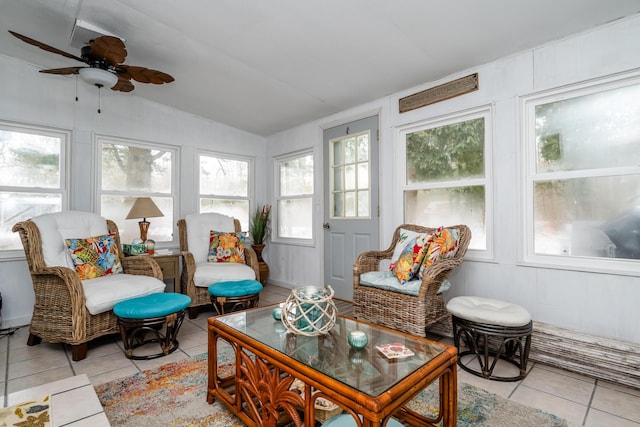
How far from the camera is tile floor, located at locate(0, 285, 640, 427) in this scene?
69.3 inches

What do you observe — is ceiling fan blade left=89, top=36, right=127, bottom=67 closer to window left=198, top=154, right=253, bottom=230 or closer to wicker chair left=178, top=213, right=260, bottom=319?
wicker chair left=178, top=213, right=260, bottom=319

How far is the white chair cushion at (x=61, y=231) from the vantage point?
8.80 feet

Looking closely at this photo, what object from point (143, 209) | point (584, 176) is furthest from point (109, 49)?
point (584, 176)

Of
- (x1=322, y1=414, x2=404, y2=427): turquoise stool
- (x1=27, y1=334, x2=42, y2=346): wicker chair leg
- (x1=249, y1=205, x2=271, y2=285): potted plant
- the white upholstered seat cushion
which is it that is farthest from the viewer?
(x1=249, y1=205, x2=271, y2=285): potted plant

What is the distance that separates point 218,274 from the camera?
335 cm

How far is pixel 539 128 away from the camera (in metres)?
2.62

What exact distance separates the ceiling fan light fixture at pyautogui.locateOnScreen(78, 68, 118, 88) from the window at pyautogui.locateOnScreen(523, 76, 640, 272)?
3442 mm

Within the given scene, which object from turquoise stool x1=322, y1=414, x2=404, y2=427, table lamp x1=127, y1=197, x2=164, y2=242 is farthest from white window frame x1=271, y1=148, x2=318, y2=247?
turquoise stool x1=322, y1=414, x2=404, y2=427

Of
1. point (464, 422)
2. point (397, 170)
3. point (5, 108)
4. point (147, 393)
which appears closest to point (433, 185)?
point (397, 170)

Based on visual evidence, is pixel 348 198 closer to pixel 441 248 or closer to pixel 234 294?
pixel 441 248

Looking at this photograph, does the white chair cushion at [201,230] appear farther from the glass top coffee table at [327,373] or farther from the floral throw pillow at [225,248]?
the glass top coffee table at [327,373]

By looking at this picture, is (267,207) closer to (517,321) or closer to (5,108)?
(5,108)

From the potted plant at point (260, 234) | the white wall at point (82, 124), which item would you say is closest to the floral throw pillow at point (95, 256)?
the white wall at point (82, 124)

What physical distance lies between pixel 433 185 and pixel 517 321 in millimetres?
1568
